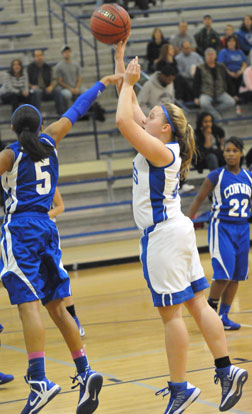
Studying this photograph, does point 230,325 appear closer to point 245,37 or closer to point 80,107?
point 80,107

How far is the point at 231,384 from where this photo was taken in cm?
371

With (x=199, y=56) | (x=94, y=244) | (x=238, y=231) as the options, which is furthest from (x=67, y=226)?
(x=238, y=231)

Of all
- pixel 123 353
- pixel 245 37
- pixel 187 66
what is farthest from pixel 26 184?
pixel 245 37

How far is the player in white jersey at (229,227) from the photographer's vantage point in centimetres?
600

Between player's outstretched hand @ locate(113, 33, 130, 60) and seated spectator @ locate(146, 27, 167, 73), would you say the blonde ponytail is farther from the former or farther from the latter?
seated spectator @ locate(146, 27, 167, 73)

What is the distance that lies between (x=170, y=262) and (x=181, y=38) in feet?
35.0

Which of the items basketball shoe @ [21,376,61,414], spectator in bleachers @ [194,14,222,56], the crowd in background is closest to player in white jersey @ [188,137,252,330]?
basketball shoe @ [21,376,61,414]

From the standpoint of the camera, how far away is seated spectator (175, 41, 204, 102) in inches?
520

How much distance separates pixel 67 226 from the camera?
453 inches

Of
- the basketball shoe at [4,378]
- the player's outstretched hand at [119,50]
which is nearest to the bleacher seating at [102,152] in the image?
the basketball shoe at [4,378]

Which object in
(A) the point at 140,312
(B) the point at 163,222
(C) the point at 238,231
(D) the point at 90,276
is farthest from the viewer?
(D) the point at 90,276

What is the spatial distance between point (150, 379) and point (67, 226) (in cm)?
699

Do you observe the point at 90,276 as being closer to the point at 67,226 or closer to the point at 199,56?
the point at 67,226

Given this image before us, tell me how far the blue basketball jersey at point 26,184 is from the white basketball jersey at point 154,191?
540mm
